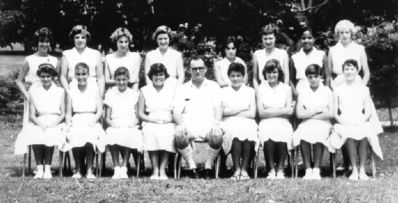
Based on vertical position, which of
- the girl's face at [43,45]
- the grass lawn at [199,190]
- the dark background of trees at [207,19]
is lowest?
the grass lawn at [199,190]

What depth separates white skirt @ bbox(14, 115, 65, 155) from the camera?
7.43 m

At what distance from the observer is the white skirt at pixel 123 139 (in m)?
7.38

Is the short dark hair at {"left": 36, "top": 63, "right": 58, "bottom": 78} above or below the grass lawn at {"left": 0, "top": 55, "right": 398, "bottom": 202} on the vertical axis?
above

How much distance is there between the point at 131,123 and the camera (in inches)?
303

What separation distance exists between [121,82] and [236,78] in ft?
5.07

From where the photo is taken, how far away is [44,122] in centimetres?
764

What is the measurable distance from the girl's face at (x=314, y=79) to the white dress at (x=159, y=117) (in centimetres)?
185

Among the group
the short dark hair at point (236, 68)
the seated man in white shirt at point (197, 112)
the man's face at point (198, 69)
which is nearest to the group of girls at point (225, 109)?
the short dark hair at point (236, 68)

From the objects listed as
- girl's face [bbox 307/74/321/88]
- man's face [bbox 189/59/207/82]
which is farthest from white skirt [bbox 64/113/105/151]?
girl's face [bbox 307/74/321/88]

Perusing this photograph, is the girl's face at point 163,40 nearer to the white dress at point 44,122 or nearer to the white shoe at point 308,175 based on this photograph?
the white dress at point 44,122

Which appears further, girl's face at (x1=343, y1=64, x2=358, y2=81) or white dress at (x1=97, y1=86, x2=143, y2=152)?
girl's face at (x1=343, y1=64, x2=358, y2=81)

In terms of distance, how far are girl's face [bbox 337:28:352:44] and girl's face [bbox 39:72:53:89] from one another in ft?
13.3

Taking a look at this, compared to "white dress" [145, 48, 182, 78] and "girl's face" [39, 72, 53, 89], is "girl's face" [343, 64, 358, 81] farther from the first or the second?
"girl's face" [39, 72, 53, 89]

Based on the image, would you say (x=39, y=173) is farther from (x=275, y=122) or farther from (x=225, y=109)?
(x=275, y=122)
